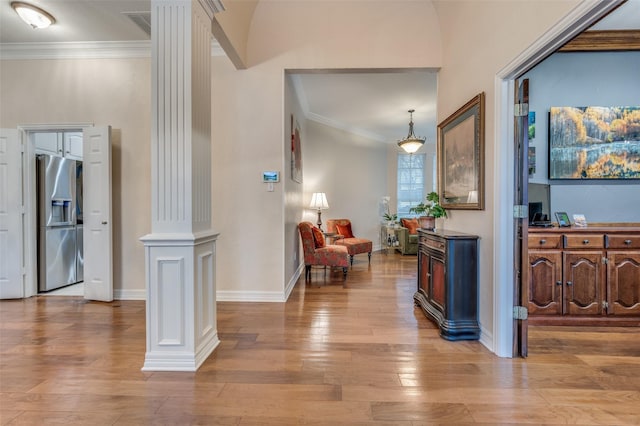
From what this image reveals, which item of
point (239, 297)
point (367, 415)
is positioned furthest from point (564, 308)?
point (239, 297)

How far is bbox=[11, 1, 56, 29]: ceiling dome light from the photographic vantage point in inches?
115

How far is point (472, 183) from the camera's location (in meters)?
2.74

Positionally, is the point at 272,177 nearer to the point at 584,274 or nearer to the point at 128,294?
the point at 128,294

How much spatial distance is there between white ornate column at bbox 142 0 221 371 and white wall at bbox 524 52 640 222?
11.3 feet

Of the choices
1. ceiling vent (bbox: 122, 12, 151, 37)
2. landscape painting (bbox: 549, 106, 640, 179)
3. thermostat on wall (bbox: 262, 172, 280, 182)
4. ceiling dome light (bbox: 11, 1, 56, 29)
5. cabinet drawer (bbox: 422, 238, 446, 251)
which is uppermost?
ceiling vent (bbox: 122, 12, 151, 37)

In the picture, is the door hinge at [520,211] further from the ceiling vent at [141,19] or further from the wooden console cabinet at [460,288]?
the ceiling vent at [141,19]

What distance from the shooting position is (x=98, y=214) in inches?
145

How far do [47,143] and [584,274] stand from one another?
664 cm

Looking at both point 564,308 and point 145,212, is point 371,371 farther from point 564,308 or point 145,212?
point 145,212

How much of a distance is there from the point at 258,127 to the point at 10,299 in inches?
146

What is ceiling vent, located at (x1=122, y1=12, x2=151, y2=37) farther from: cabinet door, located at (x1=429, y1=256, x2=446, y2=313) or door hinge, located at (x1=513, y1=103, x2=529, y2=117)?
cabinet door, located at (x1=429, y1=256, x2=446, y2=313)

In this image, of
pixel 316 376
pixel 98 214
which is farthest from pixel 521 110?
pixel 98 214

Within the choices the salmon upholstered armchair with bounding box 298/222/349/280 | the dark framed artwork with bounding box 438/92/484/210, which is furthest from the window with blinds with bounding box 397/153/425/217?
the dark framed artwork with bounding box 438/92/484/210

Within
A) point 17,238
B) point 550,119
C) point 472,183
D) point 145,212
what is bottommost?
point 17,238
